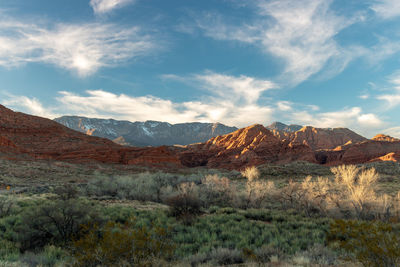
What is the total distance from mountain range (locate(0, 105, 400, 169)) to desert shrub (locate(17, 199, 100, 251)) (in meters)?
50.6

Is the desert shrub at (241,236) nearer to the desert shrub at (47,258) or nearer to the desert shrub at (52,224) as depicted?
the desert shrub at (47,258)

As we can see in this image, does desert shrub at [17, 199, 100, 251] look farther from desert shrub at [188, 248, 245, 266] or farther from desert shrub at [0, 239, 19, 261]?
desert shrub at [188, 248, 245, 266]

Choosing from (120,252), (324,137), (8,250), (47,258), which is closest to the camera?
(120,252)

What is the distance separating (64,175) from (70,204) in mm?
33477

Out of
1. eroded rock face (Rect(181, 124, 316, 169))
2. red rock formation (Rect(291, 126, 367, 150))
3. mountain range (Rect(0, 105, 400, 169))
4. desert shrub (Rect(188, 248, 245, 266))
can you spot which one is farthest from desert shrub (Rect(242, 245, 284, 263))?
red rock formation (Rect(291, 126, 367, 150))

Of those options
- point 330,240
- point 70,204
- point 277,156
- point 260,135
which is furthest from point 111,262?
point 260,135

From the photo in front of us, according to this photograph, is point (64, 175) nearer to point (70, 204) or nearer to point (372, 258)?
point (70, 204)

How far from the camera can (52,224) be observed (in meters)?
7.72

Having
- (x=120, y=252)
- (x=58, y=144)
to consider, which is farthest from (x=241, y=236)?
(x=58, y=144)

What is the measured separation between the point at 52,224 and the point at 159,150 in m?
66.3

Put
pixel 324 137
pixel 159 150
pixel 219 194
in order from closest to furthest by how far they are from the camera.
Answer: pixel 219 194 → pixel 159 150 → pixel 324 137

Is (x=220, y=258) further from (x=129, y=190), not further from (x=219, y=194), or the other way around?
(x=129, y=190)

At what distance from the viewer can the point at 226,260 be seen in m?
5.94

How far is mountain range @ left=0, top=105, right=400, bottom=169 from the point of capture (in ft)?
193
